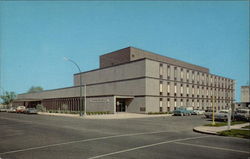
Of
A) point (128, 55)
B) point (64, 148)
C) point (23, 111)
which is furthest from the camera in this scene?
point (128, 55)

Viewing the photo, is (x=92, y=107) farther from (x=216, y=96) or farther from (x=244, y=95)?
(x=216, y=96)

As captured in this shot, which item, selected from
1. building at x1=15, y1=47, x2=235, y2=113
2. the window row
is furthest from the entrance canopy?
the window row

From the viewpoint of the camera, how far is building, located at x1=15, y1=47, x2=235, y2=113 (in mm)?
44062

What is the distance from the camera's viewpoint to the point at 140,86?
44500mm

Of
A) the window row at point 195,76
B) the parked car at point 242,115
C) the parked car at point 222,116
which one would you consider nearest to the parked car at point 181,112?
the window row at point 195,76

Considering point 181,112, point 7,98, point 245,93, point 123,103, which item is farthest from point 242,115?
point 7,98

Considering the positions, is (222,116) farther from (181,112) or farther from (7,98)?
(7,98)

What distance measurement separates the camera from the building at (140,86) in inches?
1735

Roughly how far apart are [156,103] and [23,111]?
32.2 metres

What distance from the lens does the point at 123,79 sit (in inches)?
1932

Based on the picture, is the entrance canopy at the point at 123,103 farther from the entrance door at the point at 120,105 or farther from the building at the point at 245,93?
the building at the point at 245,93

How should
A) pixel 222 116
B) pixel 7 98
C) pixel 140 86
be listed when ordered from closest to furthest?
pixel 222 116, pixel 140 86, pixel 7 98

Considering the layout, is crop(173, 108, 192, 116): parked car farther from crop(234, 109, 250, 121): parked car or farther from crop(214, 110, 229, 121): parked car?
crop(234, 109, 250, 121): parked car

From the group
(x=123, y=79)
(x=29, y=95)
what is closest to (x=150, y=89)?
(x=123, y=79)
